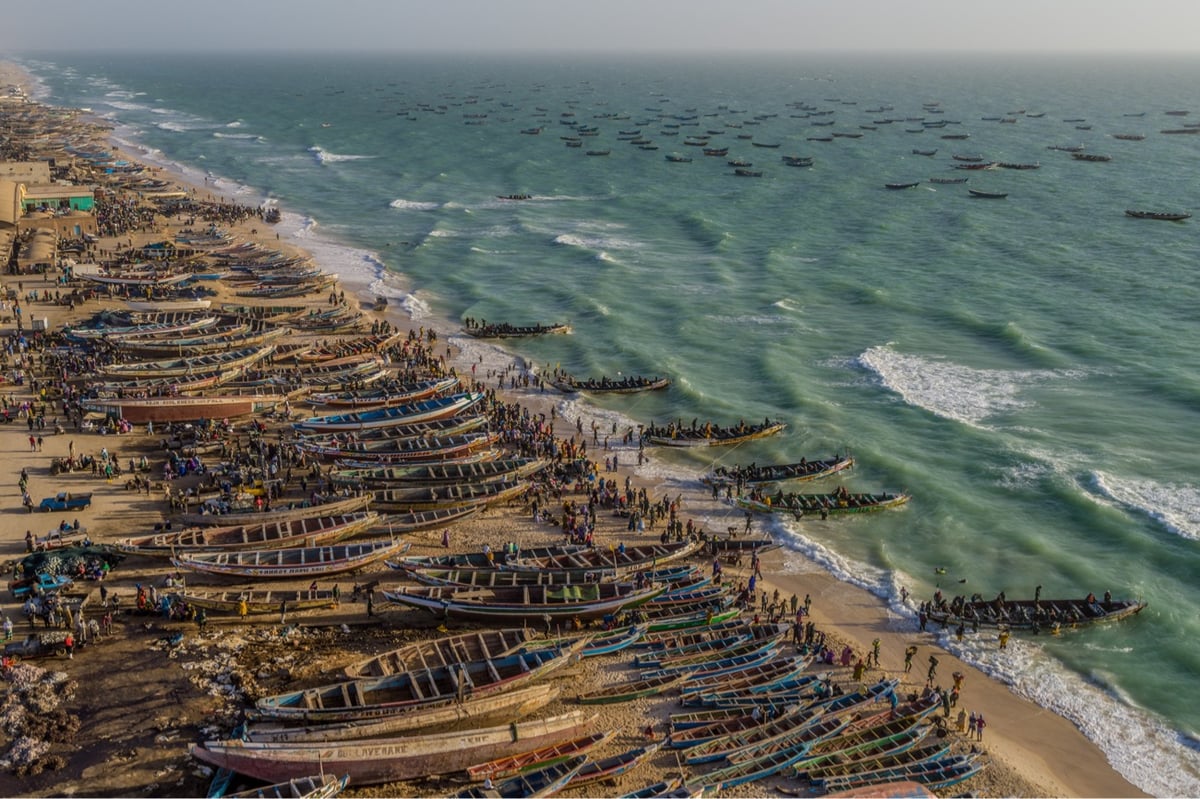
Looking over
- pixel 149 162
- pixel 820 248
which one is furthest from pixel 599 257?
pixel 149 162

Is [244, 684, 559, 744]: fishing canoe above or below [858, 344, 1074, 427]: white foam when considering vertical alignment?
below

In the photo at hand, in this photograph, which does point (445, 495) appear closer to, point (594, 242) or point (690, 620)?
point (690, 620)

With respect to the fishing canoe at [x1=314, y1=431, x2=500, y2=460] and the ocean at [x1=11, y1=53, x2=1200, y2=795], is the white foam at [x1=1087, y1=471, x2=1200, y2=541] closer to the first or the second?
the ocean at [x1=11, y1=53, x2=1200, y2=795]

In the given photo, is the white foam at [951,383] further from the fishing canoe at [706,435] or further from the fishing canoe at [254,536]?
the fishing canoe at [254,536]

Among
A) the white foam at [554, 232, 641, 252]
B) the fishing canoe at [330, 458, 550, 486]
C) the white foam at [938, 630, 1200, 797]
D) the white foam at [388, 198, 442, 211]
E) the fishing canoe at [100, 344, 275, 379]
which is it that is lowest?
the white foam at [938, 630, 1200, 797]

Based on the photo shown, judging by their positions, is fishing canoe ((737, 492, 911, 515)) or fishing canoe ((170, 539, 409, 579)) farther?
fishing canoe ((737, 492, 911, 515))

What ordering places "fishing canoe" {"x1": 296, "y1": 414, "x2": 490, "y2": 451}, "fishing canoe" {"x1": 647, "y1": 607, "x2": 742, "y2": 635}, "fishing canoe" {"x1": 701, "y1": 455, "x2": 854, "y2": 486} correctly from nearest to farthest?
"fishing canoe" {"x1": 647, "y1": 607, "x2": 742, "y2": 635} → "fishing canoe" {"x1": 296, "y1": 414, "x2": 490, "y2": 451} → "fishing canoe" {"x1": 701, "y1": 455, "x2": 854, "y2": 486}

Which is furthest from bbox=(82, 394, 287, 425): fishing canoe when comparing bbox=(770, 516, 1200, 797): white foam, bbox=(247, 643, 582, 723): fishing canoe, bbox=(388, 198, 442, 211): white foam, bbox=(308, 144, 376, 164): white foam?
bbox=(308, 144, 376, 164): white foam

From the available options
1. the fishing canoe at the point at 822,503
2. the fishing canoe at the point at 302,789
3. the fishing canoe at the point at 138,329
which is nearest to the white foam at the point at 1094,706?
the fishing canoe at the point at 822,503
